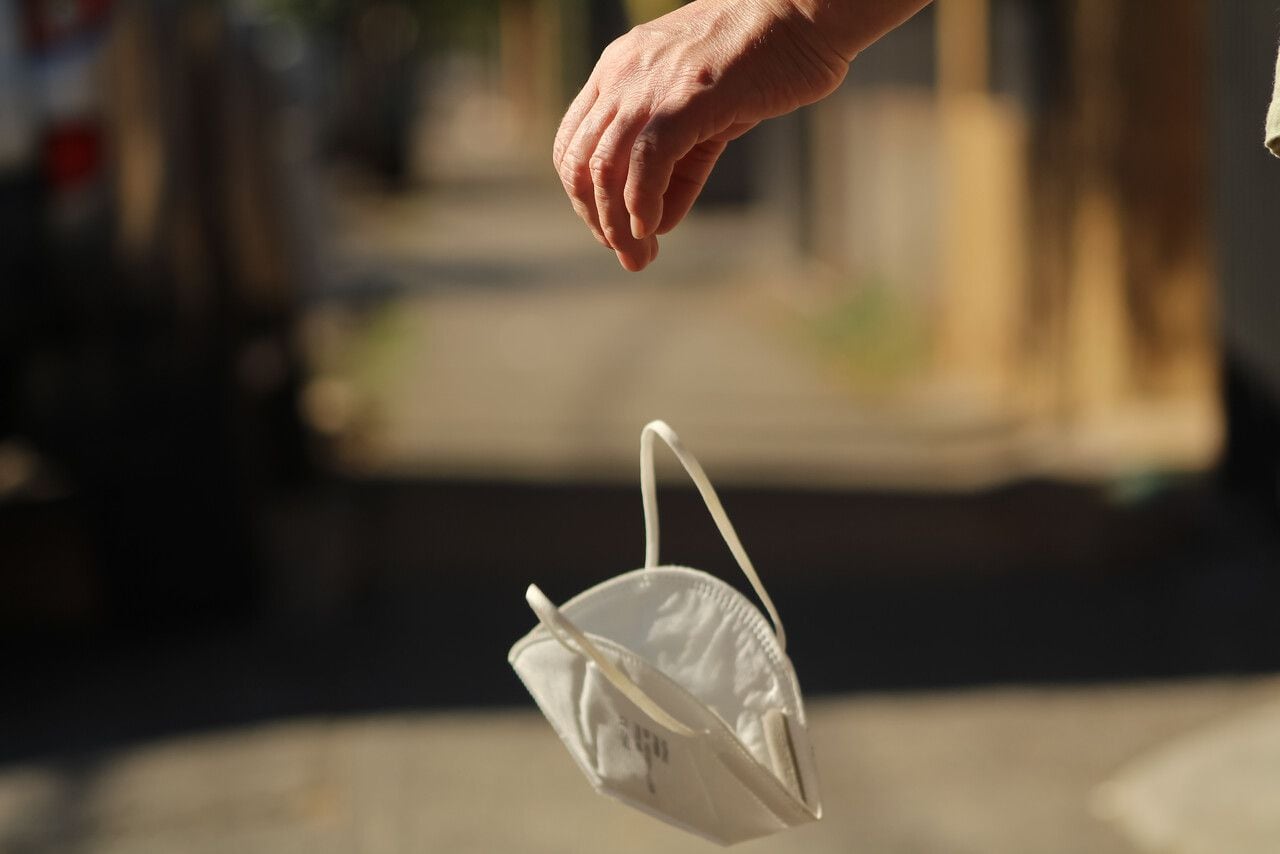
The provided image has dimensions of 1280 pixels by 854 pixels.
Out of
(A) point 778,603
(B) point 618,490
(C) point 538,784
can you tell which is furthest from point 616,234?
(B) point 618,490

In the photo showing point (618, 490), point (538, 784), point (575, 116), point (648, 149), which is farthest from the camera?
point (618, 490)

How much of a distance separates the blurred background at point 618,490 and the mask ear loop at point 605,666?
1.88 metres

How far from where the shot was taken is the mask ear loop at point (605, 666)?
6.86 ft

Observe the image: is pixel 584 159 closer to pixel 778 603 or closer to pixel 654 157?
pixel 654 157

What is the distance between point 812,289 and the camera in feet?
46.5

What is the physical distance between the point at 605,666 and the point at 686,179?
0.59 metres

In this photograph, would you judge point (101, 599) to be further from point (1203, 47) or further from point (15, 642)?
point (1203, 47)

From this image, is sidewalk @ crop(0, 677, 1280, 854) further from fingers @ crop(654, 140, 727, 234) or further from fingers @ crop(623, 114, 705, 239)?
fingers @ crop(623, 114, 705, 239)

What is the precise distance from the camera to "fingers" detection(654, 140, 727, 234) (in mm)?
2293

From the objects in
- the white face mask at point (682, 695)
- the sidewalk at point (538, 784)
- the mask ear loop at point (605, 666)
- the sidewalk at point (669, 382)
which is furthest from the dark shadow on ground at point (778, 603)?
the mask ear loop at point (605, 666)

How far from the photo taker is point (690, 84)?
2.12 m

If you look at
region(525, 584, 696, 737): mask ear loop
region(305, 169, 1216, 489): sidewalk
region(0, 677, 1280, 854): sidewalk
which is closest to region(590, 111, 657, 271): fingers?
region(525, 584, 696, 737): mask ear loop

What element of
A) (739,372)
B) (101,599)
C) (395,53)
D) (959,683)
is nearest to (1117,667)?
(959,683)

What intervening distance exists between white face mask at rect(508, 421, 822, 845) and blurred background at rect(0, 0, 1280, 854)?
172 cm
